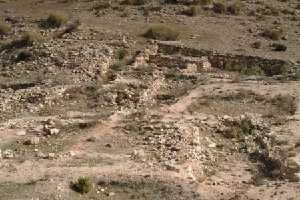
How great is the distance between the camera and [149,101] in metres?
28.3

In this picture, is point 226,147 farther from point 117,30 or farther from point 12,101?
point 117,30

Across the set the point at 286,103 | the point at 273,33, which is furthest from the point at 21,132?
the point at 273,33

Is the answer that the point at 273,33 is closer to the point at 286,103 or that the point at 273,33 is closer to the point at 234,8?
the point at 234,8

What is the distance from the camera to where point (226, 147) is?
24375 mm

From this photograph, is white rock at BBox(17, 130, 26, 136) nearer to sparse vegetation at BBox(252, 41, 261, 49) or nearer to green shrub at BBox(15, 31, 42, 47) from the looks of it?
green shrub at BBox(15, 31, 42, 47)

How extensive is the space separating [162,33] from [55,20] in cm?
539

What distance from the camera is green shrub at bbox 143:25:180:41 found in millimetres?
34844

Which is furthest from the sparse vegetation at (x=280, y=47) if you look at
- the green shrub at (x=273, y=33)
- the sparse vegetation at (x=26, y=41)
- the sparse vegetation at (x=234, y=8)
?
the sparse vegetation at (x=26, y=41)

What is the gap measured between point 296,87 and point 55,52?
33.3 ft

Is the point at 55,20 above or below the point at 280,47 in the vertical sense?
above

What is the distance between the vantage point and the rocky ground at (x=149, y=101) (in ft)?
69.3

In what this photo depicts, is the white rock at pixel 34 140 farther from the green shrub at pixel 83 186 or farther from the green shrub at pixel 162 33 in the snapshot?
the green shrub at pixel 162 33

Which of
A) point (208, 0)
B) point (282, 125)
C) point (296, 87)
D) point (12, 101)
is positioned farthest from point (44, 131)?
point (208, 0)

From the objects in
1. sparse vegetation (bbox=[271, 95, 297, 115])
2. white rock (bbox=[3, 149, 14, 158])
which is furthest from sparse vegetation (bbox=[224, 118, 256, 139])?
white rock (bbox=[3, 149, 14, 158])
